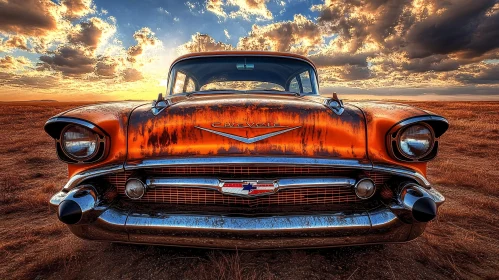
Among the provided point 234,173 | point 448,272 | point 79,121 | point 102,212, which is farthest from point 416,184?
point 79,121

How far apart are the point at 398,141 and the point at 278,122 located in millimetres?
742

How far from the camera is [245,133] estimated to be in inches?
64.6

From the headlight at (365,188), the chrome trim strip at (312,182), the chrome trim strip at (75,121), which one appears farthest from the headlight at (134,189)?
the headlight at (365,188)

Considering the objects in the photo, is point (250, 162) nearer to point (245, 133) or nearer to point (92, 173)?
point (245, 133)

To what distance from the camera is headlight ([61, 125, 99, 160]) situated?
5.38 feet

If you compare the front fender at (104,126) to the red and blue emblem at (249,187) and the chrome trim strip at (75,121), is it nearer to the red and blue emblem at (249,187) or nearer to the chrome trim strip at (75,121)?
the chrome trim strip at (75,121)

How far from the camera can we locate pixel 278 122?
166cm

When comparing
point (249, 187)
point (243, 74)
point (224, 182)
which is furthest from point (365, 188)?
point (243, 74)

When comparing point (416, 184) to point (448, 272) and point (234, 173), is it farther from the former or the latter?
point (234, 173)

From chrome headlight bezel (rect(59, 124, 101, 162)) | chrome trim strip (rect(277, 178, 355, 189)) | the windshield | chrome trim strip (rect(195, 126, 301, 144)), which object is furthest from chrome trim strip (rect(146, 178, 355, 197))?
the windshield

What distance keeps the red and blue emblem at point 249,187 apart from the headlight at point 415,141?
84 centimetres

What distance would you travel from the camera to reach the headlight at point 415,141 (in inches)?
65.1

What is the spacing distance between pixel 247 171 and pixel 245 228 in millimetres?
340

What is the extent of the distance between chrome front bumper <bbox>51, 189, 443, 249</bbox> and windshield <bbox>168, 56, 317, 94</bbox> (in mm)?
1705
